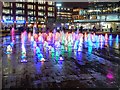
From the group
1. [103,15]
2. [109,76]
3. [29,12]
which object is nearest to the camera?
[109,76]

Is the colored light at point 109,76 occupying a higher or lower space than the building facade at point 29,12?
lower

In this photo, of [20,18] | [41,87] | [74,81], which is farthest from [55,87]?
[20,18]

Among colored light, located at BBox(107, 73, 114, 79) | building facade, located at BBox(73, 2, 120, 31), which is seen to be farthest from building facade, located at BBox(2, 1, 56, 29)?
colored light, located at BBox(107, 73, 114, 79)

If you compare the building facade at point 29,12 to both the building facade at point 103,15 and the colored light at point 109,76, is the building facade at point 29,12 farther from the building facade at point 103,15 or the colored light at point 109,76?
the colored light at point 109,76

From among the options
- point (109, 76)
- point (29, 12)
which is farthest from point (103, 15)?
point (109, 76)

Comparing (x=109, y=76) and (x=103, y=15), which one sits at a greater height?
(x=103, y=15)

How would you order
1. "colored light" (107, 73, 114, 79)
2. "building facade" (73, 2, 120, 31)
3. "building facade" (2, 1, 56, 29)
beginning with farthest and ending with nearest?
"building facade" (2, 1, 56, 29), "building facade" (73, 2, 120, 31), "colored light" (107, 73, 114, 79)

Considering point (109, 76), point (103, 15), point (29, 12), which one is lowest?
point (109, 76)

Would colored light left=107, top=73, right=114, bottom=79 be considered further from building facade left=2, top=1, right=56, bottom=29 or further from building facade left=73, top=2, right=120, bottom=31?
building facade left=2, top=1, right=56, bottom=29

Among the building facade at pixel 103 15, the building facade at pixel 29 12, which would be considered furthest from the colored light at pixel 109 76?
the building facade at pixel 29 12

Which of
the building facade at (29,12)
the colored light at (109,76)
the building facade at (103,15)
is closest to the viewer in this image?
the colored light at (109,76)

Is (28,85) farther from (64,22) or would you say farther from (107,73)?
(64,22)

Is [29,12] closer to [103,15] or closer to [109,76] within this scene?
[103,15]

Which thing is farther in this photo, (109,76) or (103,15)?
(103,15)
